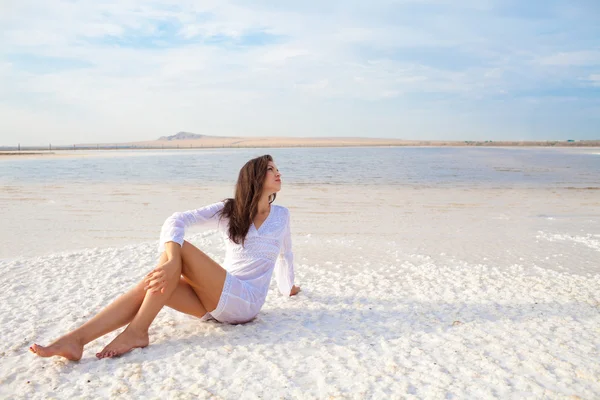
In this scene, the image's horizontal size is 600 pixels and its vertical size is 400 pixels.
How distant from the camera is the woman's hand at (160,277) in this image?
3244 millimetres

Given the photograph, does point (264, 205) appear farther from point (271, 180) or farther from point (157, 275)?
point (157, 275)

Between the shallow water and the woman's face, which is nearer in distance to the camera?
the shallow water

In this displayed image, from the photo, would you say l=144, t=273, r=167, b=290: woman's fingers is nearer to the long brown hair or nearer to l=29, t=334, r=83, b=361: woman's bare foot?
l=29, t=334, r=83, b=361: woman's bare foot

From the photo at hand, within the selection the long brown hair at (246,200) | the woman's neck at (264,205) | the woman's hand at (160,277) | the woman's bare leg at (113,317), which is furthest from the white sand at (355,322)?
the woman's neck at (264,205)

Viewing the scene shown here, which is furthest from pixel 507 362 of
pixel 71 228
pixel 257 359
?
pixel 71 228

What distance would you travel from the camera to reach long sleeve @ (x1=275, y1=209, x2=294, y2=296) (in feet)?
13.9

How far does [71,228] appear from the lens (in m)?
8.52

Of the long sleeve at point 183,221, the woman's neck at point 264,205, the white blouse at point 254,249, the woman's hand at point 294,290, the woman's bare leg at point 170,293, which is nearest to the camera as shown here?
the woman's bare leg at point 170,293

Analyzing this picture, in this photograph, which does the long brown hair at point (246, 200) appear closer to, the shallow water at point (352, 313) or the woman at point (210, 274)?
the woman at point (210, 274)

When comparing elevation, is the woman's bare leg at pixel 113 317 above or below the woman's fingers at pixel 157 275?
below

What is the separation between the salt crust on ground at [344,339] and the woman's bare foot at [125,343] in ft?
0.20

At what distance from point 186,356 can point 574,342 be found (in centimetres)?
291

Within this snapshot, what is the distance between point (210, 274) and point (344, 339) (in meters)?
1.16

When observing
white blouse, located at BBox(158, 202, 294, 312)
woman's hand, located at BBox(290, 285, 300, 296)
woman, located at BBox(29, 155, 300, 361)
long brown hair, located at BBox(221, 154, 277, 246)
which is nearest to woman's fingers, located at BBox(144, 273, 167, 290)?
woman, located at BBox(29, 155, 300, 361)
